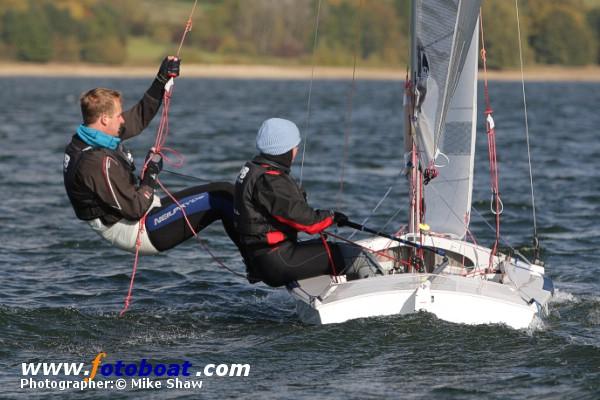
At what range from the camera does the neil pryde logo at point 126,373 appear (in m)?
6.11

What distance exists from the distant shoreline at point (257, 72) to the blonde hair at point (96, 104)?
2983 inches

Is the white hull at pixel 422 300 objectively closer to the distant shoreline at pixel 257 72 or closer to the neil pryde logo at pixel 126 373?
the neil pryde logo at pixel 126 373

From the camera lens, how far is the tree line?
289 feet

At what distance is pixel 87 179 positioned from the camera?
6.82 m

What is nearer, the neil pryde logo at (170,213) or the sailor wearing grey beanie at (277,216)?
the sailor wearing grey beanie at (277,216)

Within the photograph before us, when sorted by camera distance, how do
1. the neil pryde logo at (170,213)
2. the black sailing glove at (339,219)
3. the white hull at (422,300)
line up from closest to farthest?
the white hull at (422,300), the black sailing glove at (339,219), the neil pryde logo at (170,213)

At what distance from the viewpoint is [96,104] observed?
686 centimetres

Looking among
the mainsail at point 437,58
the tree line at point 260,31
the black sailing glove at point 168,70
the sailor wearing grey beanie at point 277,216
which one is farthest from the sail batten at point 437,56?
the tree line at point 260,31

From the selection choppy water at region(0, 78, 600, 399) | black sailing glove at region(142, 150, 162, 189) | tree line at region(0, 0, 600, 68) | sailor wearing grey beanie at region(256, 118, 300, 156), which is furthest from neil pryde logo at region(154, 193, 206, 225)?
tree line at region(0, 0, 600, 68)

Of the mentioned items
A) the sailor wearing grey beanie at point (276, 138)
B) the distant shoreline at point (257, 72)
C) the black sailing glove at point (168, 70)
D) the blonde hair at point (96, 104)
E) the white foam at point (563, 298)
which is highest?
the distant shoreline at point (257, 72)

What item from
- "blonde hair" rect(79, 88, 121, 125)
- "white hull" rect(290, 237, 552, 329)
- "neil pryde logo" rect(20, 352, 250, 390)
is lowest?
"neil pryde logo" rect(20, 352, 250, 390)

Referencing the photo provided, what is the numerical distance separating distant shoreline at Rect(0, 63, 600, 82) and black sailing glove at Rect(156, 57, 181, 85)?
247ft

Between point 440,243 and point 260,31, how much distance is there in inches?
3683

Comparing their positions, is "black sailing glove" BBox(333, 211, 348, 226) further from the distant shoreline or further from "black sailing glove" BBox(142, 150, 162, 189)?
the distant shoreline
